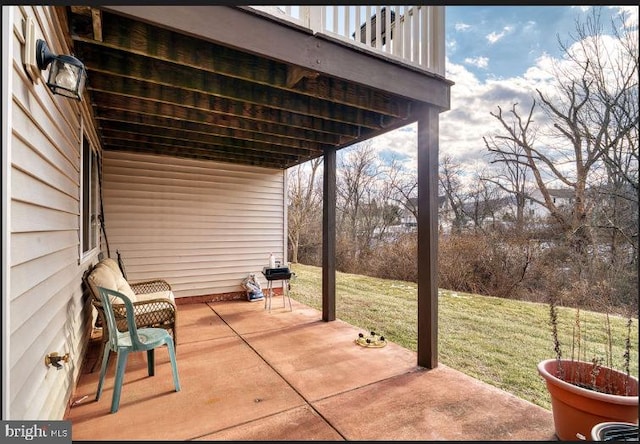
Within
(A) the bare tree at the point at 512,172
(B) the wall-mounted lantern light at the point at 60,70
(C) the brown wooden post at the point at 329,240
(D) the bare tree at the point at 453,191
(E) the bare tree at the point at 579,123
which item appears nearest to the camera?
(B) the wall-mounted lantern light at the point at 60,70

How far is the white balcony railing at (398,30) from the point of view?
2619 mm

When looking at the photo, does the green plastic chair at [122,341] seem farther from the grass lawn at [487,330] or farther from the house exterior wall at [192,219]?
the house exterior wall at [192,219]

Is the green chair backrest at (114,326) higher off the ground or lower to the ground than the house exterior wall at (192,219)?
lower

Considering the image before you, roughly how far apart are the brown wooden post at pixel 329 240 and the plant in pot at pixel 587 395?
2.73 metres

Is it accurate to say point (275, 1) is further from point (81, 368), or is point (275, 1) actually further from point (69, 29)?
point (81, 368)

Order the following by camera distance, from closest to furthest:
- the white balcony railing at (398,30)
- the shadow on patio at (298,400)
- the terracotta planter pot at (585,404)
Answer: the terracotta planter pot at (585,404) → the shadow on patio at (298,400) → the white balcony railing at (398,30)

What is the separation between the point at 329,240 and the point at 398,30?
2648 mm

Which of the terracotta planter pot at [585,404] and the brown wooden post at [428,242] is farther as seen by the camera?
the brown wooden post at [428,242]

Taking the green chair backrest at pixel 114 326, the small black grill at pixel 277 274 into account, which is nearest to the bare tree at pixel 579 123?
the small black grill at pixel 277 274

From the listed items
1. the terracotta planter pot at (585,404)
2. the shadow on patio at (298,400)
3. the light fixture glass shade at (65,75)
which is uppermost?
the light fixture glass shade at (65,75)

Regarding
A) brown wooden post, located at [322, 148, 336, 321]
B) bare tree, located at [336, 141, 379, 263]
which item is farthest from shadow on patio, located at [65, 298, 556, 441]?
bare tree, located at [336, 141, 379, 263]

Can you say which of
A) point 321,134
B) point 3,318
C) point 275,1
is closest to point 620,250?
point 321,134

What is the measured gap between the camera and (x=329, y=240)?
14.8ft

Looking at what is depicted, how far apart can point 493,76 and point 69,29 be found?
8583 mm
